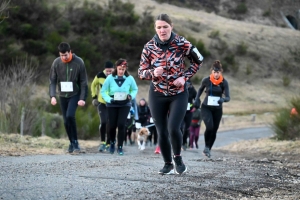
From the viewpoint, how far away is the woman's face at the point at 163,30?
9.23 metres

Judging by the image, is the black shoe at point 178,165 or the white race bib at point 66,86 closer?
the black shoe at point 178,165

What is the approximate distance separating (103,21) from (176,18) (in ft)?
51.4

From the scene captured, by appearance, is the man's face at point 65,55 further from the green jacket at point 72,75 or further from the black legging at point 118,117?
the black legging at point 118,117

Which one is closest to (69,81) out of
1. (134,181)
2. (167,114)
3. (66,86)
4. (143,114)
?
(66,86)

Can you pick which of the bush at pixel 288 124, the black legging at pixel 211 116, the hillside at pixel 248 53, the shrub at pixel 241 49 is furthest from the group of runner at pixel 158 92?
the shrub at pixel 241 49

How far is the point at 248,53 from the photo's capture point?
6850cm

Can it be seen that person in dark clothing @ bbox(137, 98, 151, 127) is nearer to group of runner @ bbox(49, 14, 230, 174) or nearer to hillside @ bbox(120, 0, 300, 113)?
group of runner @ bbox(49, 14, 230, 174)

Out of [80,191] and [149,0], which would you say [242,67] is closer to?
[149,0]

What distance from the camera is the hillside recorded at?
2213 inches

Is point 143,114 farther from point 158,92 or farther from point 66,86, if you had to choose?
point 158,92

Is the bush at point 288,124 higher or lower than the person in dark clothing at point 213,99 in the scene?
lower

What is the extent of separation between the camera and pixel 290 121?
2209cm

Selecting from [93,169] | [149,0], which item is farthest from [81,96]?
[149,0]

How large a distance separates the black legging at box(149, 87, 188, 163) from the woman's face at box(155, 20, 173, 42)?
2.31 feet
